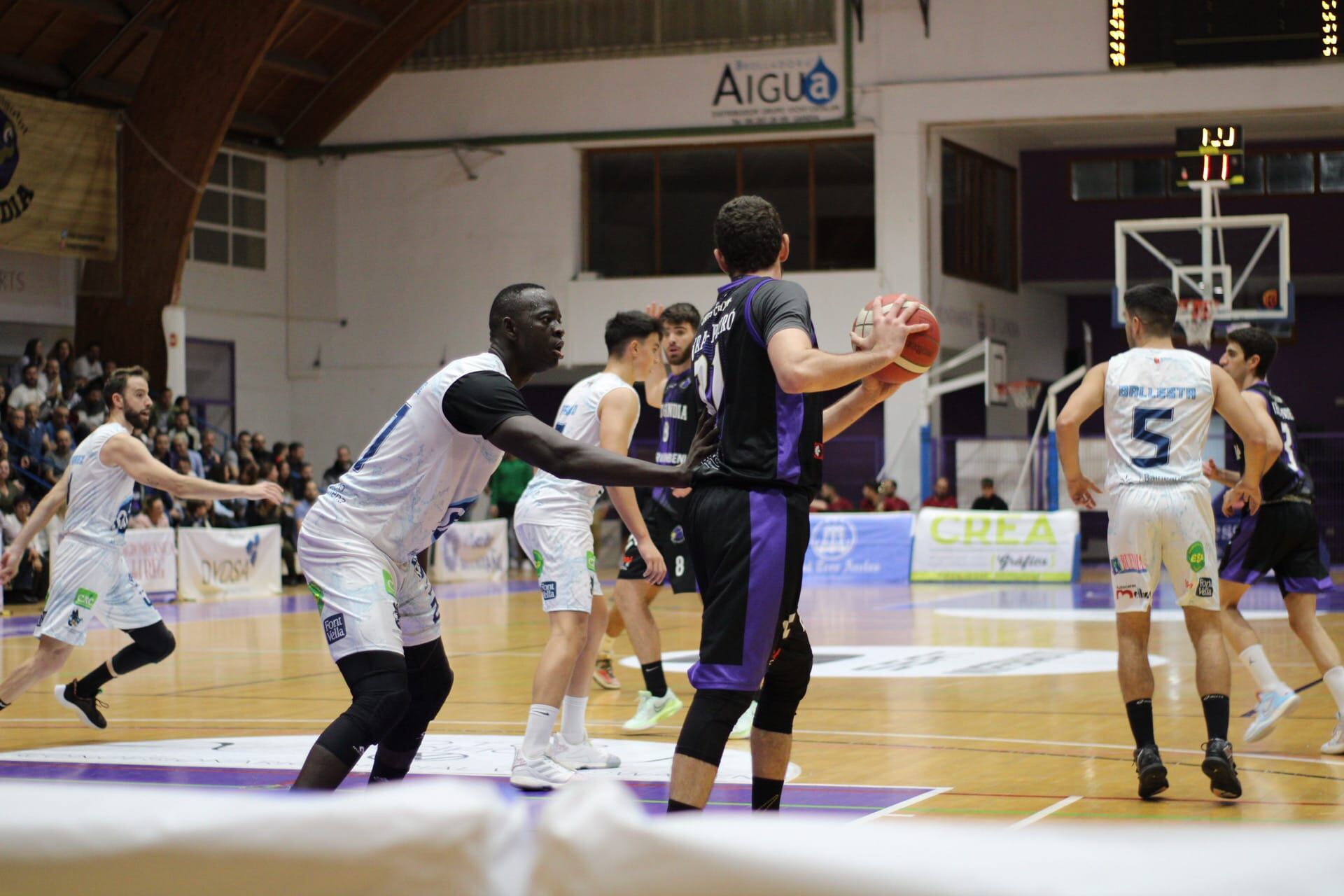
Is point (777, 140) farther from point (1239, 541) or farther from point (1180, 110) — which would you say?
point (1239, 541)

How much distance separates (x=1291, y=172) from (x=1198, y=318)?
10.8 metres

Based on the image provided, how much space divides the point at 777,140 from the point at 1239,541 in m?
20.9

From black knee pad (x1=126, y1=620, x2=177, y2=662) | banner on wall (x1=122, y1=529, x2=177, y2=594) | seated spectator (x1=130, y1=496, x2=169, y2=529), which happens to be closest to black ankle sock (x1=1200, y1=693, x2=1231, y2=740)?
black knee pad (x1=126, y1=620, x2=177, y2=662)

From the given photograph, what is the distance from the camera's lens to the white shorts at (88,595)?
26.6ft

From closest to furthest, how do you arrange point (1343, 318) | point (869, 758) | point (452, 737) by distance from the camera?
point (869, 758) → point (452, 737) → point (1343, 318)

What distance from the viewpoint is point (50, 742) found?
26.6 ft

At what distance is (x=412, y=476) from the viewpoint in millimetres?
4734

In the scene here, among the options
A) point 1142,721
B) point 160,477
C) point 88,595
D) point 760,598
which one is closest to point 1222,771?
point 1142,721

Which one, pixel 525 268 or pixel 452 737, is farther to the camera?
pixel 525 268

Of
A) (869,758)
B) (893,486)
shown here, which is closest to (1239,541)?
(869,758)

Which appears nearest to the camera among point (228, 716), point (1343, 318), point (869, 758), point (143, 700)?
point (869, 758)

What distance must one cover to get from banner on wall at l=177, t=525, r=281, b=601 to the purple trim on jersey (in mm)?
15252

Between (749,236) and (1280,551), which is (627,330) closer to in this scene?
(749,236)

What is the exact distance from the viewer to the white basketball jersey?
4.69m
